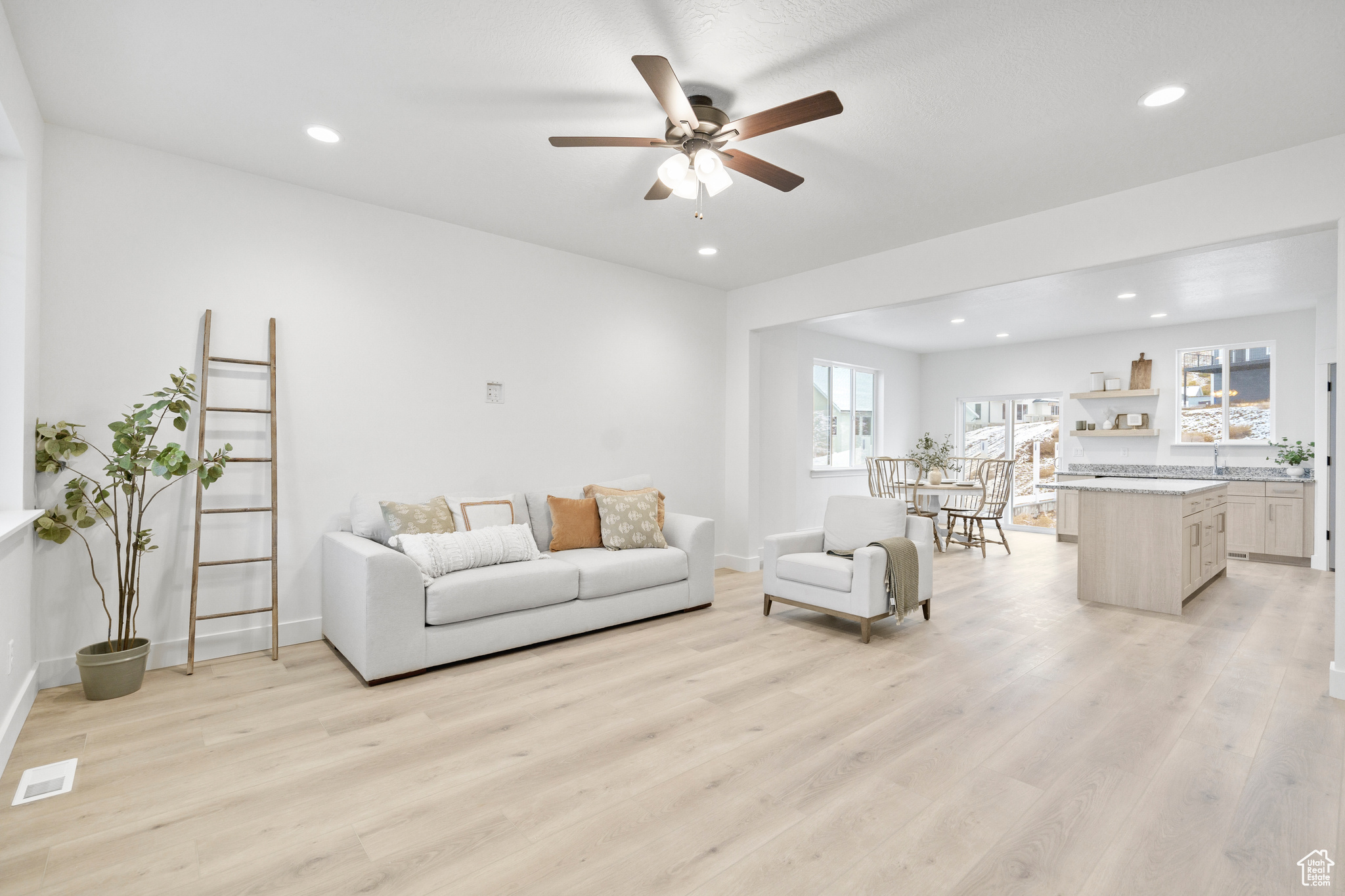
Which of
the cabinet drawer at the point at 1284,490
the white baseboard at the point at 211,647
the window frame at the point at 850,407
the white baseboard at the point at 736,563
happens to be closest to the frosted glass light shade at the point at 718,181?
the white baseboard at the point at 211,647

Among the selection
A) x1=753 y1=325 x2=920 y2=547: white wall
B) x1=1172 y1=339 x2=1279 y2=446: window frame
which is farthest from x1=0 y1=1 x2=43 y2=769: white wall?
x1=1172 y1=339 x2=1279 y2=446: window frame

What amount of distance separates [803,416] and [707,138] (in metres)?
4.78

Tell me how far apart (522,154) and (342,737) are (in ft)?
9.17

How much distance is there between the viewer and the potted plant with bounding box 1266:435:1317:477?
6164 mm

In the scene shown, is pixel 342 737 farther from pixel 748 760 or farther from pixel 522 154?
pixel 522 154

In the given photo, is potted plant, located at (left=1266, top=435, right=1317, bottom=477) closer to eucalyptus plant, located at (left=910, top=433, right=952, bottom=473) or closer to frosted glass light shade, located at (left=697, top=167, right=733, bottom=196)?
eucalyptus plant, located at (left=910, top=433, right=952, bottom=473)

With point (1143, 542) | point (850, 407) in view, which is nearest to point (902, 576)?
point (1143, 542)

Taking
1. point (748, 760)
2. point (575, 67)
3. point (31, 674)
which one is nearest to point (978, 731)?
point (748, 760)

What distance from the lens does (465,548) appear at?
3459 mm

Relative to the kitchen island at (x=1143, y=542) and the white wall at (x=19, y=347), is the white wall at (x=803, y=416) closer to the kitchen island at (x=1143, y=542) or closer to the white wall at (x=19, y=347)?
the kitchen island at (x=1143, y=542)

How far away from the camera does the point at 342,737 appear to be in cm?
249

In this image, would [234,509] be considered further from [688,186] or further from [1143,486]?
[1143,486]

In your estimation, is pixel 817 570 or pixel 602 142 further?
pixel 817 570

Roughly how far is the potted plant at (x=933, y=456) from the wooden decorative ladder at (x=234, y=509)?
615 cm
